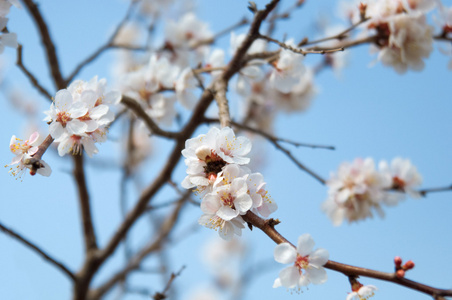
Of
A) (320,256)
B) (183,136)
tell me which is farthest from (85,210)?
(320,256)

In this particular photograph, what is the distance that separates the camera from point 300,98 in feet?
11.7

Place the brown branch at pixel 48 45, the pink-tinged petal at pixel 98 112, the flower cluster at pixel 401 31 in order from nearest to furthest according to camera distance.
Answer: the pink-tinged petal at pixel 98 112 < the flower cluster at pixel 401 31 < the brown branch at pixel 48 45

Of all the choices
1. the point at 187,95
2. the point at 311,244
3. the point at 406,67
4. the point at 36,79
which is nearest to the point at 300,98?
the point at 406,67

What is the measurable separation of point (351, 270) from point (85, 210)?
79.3 inches

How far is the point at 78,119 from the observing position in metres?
1.20

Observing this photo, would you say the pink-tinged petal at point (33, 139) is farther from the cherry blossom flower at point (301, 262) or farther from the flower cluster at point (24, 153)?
the cherry blossom flower at point (301, 262)

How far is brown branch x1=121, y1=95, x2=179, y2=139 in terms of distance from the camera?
1614mm

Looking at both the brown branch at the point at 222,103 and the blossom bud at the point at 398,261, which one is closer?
the blossom bud at the point at 398,261

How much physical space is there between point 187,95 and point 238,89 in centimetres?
27

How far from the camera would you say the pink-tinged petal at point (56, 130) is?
1.14 meters

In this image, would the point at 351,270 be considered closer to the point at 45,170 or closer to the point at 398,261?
the point at 398,261

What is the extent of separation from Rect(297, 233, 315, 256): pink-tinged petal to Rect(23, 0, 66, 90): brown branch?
5.52ft

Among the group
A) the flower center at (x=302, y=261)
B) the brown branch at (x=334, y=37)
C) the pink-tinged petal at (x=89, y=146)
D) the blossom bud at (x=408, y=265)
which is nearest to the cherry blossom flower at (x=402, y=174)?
the brown branch at (x=334, y=37)

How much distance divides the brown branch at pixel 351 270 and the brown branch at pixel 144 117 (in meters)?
0.84
